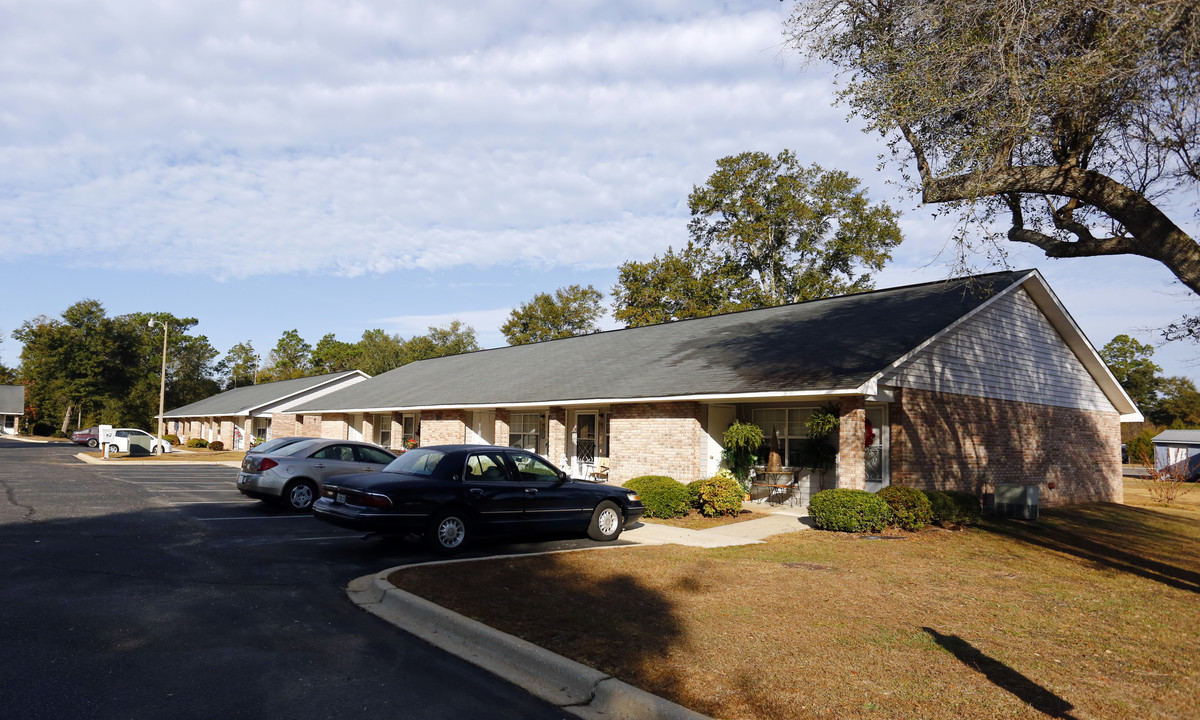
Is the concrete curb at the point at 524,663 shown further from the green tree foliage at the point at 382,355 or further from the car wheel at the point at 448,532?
the green tree foliage at the point at 382,355

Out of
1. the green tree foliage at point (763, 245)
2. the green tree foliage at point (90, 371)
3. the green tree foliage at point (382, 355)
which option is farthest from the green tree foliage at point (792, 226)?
the green tree foliage at point (90, 371)

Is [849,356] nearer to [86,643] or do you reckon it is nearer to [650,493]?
[650,493]

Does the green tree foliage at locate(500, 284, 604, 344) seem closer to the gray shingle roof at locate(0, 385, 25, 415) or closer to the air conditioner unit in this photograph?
the air conditioner unit

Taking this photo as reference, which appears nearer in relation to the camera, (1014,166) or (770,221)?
(1014,166)

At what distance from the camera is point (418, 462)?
36.9 feet

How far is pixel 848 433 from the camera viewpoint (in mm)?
14750

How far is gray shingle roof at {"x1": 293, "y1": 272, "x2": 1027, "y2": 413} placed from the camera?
15.8 metres

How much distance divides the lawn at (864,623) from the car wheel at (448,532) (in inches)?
43.0

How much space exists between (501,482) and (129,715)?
662 centimetres

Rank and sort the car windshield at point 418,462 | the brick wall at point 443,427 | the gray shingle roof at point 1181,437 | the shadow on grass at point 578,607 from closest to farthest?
the shadow on grass at point 578,607
the car windshield at point 418,462
the brick wall at point 443,427
the gray shingle roof at point 1181,437

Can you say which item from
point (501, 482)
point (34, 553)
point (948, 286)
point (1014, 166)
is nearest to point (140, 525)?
point (34, 553)

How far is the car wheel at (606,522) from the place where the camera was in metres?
12.2

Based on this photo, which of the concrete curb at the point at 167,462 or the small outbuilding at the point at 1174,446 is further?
the small outbuilding at the point at 1174,446

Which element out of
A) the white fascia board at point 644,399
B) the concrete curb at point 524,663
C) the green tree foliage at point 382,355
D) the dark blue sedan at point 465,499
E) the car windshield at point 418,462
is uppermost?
the green tree foliage at point 382,355
